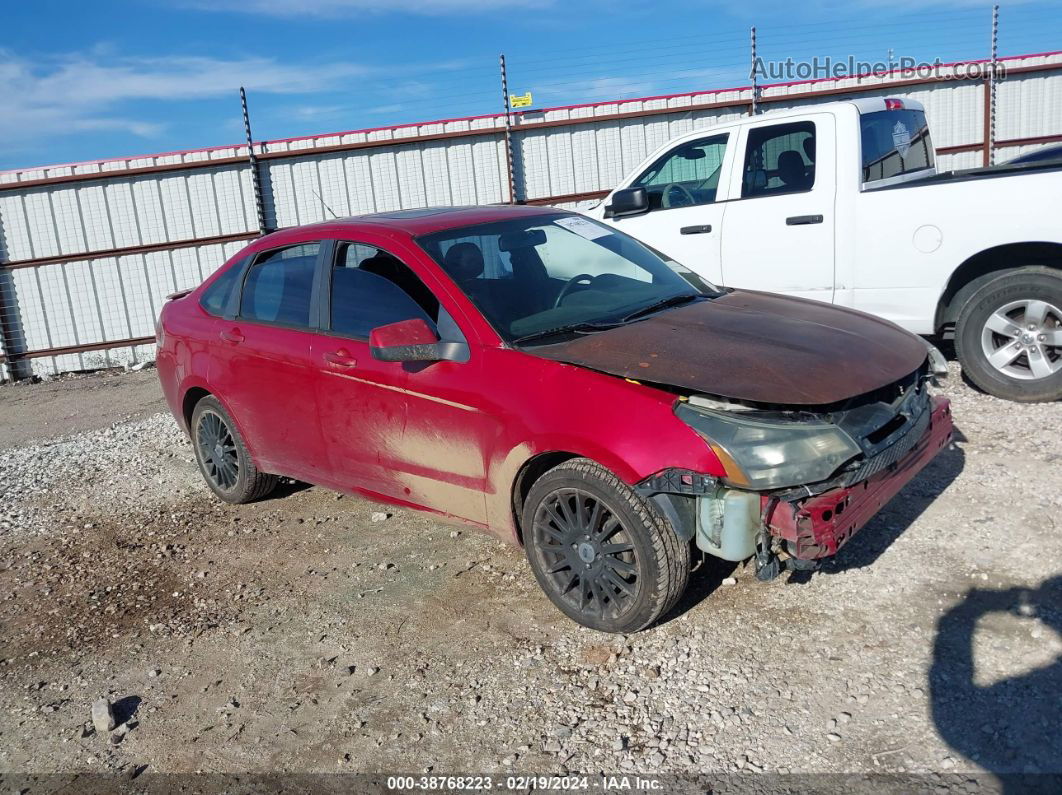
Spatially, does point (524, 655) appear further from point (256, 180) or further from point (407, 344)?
point (256, 180)

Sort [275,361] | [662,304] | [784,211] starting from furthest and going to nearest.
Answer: [784,211] → [275,361] → [662,304]

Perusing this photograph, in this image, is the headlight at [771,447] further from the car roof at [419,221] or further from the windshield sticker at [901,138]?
the windshield sticker at [901,138]

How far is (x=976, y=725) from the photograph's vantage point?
2848mm

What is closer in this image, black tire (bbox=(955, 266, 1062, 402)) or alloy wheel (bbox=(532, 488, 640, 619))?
alloy wheel (bbox=(532, 488, 640, 619))

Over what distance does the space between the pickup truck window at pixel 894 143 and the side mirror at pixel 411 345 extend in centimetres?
394

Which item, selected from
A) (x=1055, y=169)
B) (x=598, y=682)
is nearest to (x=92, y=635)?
(x=598, y=682)

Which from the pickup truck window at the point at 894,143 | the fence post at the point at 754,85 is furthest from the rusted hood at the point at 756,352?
the fence post at the point at 754,85

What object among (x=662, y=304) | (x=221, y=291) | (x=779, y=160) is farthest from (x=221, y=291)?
(x=779, y=160)

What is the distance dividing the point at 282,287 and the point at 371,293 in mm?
803

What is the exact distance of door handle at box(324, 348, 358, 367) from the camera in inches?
171

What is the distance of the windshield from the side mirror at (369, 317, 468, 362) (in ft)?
0.73

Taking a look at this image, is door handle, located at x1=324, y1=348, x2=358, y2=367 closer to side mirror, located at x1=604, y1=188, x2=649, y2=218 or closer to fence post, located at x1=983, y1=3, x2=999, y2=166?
side mirror, located at x1=604, y1=188, x2=649, y2=218

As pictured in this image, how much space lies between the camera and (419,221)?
180 inches

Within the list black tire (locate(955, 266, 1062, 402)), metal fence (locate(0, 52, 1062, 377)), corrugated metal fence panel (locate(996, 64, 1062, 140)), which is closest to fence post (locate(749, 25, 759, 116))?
metal fence (locate(0, 52, 1062, 377))
